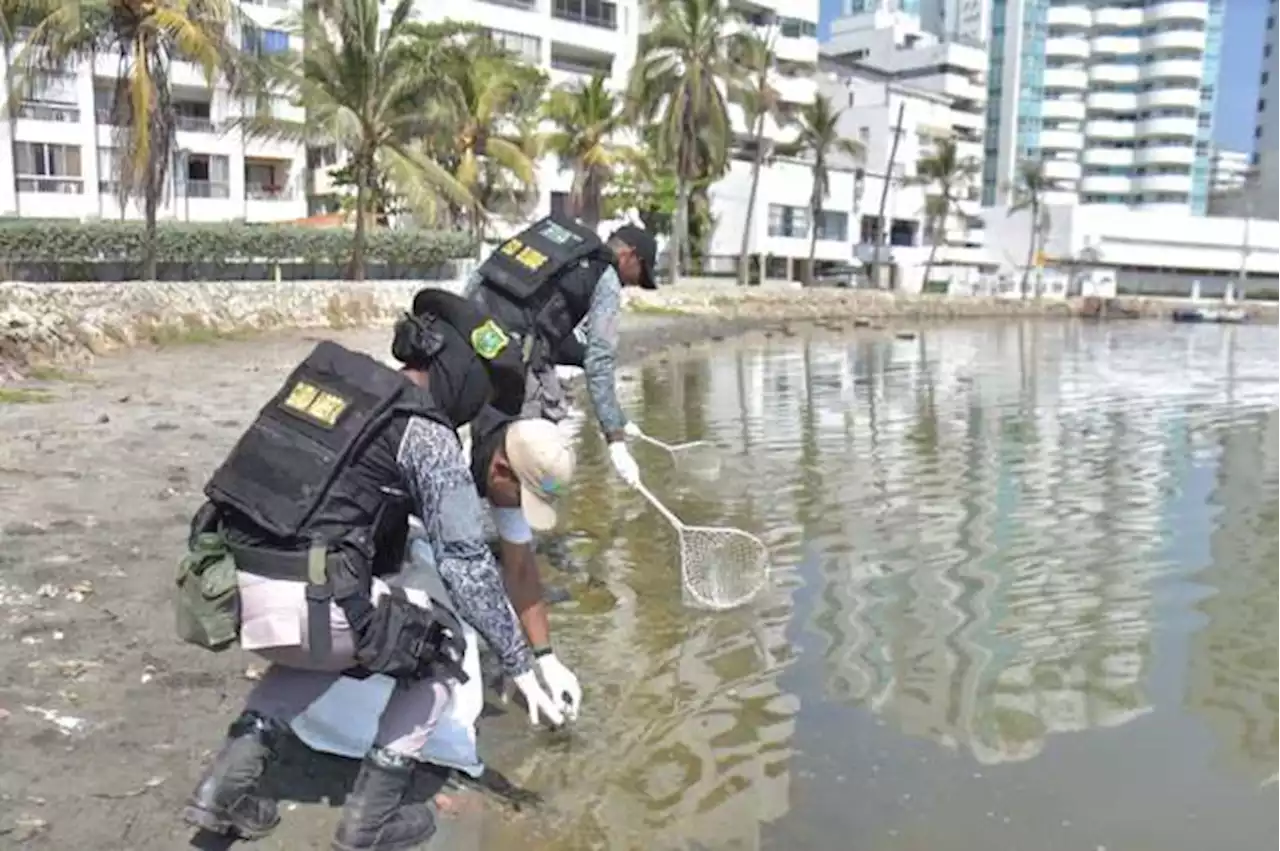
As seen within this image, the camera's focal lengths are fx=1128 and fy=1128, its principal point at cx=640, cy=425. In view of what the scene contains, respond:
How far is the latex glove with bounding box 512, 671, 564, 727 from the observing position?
3318 mm

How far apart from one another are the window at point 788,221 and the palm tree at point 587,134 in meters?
16.7

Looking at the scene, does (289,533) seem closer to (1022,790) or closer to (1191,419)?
(1022,790)

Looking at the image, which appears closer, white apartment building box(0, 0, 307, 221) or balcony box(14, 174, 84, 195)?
white apartment building box(0, 0, 307, 221)

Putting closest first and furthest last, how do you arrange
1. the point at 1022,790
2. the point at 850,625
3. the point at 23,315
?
the point at 1022,790 < the point at 850,625 < the point at 23,315

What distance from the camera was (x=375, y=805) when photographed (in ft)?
10.7

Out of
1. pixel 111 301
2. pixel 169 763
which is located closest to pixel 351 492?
pixel 169 763

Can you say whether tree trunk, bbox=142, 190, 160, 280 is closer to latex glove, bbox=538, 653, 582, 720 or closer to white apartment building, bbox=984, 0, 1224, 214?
latex glove, bbox=538, 653, 582, 720

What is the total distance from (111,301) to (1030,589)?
57.2 feet

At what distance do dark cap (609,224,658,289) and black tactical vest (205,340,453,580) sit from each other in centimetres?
277

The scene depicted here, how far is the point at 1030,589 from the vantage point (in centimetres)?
718

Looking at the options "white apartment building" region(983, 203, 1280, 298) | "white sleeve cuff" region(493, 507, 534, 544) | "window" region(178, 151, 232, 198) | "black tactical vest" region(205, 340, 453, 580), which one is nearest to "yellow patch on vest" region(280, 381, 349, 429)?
"black tactical vest" region(205, 340, 453, 580)

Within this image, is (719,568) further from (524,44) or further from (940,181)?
(940,181)

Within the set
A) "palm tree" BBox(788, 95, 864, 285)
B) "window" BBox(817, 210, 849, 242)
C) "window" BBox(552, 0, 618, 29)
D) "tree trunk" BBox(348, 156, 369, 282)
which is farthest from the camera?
"window" BBox(817, 210, 849, 242)

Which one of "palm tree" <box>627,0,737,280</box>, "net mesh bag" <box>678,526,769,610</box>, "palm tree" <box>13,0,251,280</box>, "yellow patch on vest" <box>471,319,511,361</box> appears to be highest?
"palm tree" <box>627,0,737,280</box>
